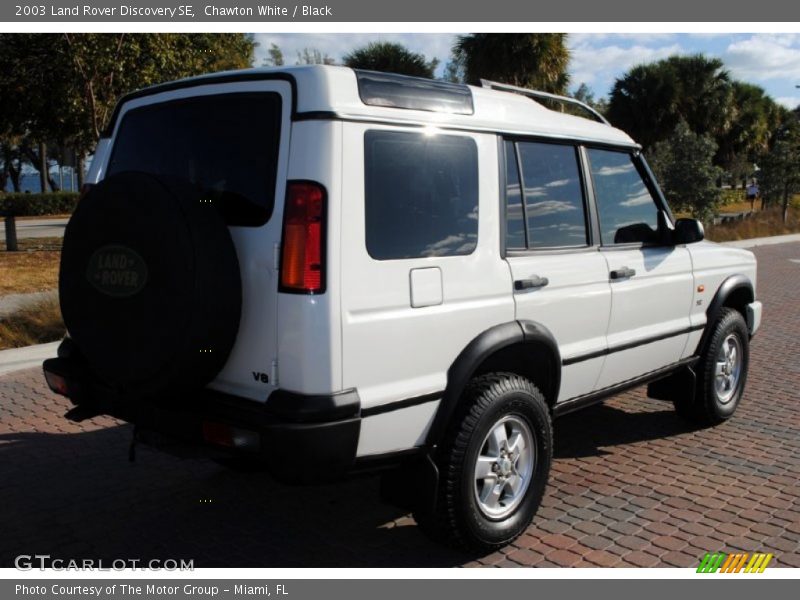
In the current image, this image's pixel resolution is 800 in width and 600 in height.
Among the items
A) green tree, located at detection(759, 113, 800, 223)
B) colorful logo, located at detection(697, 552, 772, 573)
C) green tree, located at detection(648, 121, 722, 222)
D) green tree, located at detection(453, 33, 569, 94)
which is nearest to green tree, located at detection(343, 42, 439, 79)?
green tree, located at detection(453, 33, 569, 94)

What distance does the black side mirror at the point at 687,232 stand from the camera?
15.7 feet

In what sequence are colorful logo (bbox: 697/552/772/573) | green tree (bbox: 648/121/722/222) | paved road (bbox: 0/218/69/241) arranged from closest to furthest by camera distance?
colorful logo (bbox: 697/552/772/573), green tree (bbox: 648/121/722/222), paved road (bbox: 0/218/69/241)

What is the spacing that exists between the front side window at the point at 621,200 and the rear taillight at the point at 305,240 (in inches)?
81.0

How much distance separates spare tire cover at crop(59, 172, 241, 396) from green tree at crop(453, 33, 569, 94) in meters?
19.2

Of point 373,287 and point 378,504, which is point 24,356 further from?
point 373,287

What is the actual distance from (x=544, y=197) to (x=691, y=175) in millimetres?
20531

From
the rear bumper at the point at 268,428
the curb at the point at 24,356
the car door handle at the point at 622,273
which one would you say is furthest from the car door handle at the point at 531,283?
the curb at the point at 24,356

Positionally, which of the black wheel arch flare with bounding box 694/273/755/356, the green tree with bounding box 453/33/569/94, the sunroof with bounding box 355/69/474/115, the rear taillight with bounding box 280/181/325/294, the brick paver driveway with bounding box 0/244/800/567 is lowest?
the brick paver driveway with bounding box 0/244/800/567

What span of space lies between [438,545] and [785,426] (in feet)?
10.6

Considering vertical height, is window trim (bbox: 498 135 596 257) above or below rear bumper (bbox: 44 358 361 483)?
above

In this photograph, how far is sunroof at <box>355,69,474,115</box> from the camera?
3.10 metres

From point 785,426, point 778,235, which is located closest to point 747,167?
point 778,235

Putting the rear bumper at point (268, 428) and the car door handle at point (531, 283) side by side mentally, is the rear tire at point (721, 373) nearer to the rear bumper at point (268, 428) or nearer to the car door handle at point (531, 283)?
the car door handle at point (531, 283)

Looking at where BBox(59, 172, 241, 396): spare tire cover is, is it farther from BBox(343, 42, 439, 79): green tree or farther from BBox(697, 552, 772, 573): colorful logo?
BBox(343, 42, 439, 79): green tree
